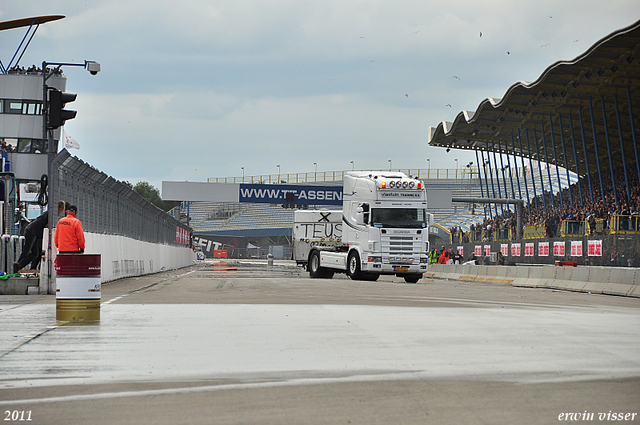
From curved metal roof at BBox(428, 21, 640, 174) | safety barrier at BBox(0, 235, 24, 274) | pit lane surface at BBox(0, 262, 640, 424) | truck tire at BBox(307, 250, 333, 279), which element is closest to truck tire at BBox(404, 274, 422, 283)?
truck tire at BBox(307, 250, 333, 279)

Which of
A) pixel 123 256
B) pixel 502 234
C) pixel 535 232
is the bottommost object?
pixel 123 256

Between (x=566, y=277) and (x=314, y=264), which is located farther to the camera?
(x=314, y=264)

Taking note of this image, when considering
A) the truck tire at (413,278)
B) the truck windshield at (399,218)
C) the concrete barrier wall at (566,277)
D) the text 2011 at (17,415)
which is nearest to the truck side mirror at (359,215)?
the truck windshield at (399,218)

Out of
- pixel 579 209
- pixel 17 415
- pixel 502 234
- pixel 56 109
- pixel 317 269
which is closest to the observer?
pixel 17 415

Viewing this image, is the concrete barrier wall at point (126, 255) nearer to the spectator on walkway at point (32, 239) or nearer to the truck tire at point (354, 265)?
the spectator on walkway at point (32, 239)

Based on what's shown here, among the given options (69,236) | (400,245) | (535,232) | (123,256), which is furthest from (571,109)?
(69,236)

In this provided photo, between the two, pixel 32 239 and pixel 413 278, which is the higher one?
pixel 32 239

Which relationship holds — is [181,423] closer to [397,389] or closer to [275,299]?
[397,389]

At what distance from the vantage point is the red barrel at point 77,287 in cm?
1048

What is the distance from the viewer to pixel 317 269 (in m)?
32.0

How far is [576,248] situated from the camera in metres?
32.6

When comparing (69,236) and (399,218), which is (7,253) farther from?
(399,218)

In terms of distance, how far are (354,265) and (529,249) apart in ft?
42.9

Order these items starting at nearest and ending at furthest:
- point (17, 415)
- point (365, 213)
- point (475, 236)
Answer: point (17, 415) < point (365, 213) < point (475, 236)
